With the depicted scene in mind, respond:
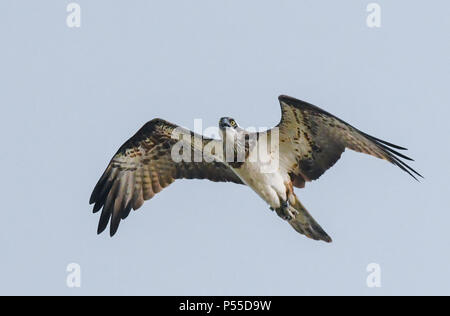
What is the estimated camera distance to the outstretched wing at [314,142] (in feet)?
44.2

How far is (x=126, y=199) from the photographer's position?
15398mm

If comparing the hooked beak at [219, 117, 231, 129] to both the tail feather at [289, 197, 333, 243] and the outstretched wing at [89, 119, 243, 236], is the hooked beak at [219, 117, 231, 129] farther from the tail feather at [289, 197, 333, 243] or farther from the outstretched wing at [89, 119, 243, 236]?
the tail feather at [289, 197, 333, 243]

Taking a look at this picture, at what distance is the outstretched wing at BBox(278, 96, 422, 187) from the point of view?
13461 millimetres

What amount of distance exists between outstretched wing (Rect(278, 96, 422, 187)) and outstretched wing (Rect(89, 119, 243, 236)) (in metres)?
1.22

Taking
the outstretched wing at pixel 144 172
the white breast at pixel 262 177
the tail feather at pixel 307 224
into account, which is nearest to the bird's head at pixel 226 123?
the white breast at pixel 262 177

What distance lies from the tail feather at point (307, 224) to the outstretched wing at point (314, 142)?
0.55m

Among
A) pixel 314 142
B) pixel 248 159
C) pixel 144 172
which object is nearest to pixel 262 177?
pixel 248 159

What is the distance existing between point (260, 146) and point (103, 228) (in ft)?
10.8

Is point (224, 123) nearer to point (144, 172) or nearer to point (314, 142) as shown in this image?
point (314, 142)

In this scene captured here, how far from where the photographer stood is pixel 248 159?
14008 millimetres

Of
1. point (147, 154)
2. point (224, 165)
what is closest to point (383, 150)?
point (224, 165)

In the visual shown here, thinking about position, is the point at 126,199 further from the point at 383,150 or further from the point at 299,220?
the point at 383,150

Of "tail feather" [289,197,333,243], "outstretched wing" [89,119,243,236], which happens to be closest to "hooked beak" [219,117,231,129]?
"outstretched wing" [89,119,243,236]

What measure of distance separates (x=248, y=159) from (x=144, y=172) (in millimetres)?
2423
